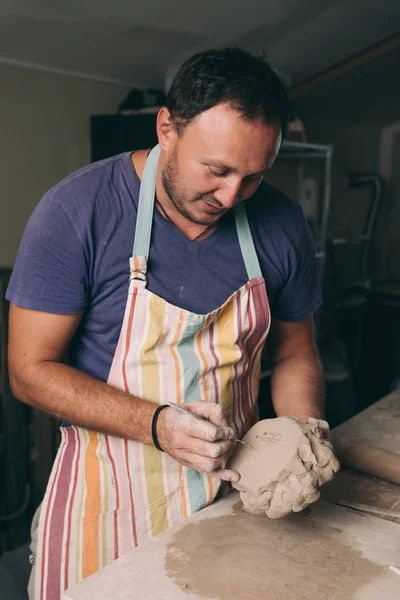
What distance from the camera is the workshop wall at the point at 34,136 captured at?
10.3 feet

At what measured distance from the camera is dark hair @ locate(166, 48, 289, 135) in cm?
121

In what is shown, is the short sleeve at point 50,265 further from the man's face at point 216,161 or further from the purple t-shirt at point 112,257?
the man's face at point 216,161

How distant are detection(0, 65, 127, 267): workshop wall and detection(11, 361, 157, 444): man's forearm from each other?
6.54ft

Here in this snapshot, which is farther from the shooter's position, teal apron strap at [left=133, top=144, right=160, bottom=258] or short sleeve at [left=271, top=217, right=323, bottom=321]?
short sleeve at [left=271, top=217, right=323, bottom=321]

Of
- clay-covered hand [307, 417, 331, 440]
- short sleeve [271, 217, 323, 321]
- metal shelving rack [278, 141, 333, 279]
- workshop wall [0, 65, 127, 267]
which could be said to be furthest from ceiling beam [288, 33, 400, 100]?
clay-covered hand [307, 417, 331, 440]

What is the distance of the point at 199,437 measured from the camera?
116 cm

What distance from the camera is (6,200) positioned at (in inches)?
124

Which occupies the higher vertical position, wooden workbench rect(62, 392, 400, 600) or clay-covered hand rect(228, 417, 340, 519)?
clay-covered hand rect(228, 417, 340, 519)

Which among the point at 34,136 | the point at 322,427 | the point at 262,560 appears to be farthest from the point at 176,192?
the point at 34,136

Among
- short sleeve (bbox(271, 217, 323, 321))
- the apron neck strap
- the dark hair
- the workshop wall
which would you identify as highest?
the workshop wall

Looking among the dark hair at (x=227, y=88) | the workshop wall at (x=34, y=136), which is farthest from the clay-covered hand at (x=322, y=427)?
the workshop wall at (x=34, y=136)

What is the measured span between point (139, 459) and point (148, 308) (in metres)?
0.38

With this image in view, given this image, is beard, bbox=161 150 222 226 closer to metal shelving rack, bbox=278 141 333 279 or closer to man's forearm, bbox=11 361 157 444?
man's forearm, bbox=11 361 157 444

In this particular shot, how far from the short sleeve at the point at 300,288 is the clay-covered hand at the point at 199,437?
509mm
